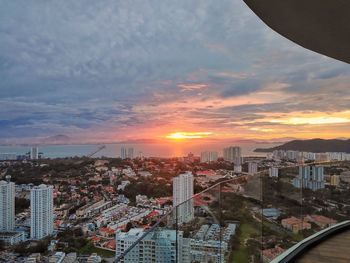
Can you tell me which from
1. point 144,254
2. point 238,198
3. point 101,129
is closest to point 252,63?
point 238,198

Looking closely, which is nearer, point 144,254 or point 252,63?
point 144,254

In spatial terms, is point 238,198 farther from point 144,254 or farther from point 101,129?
point 101,129

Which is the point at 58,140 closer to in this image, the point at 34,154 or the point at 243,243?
the point at 34,154

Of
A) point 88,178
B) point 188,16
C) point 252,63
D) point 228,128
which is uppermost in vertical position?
point 188,16

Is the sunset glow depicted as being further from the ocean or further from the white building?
the white building

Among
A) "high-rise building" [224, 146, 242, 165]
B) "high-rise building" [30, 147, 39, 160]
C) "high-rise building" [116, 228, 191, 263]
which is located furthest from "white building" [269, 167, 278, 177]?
"high-rise building" [30, 147, 39, 160]
